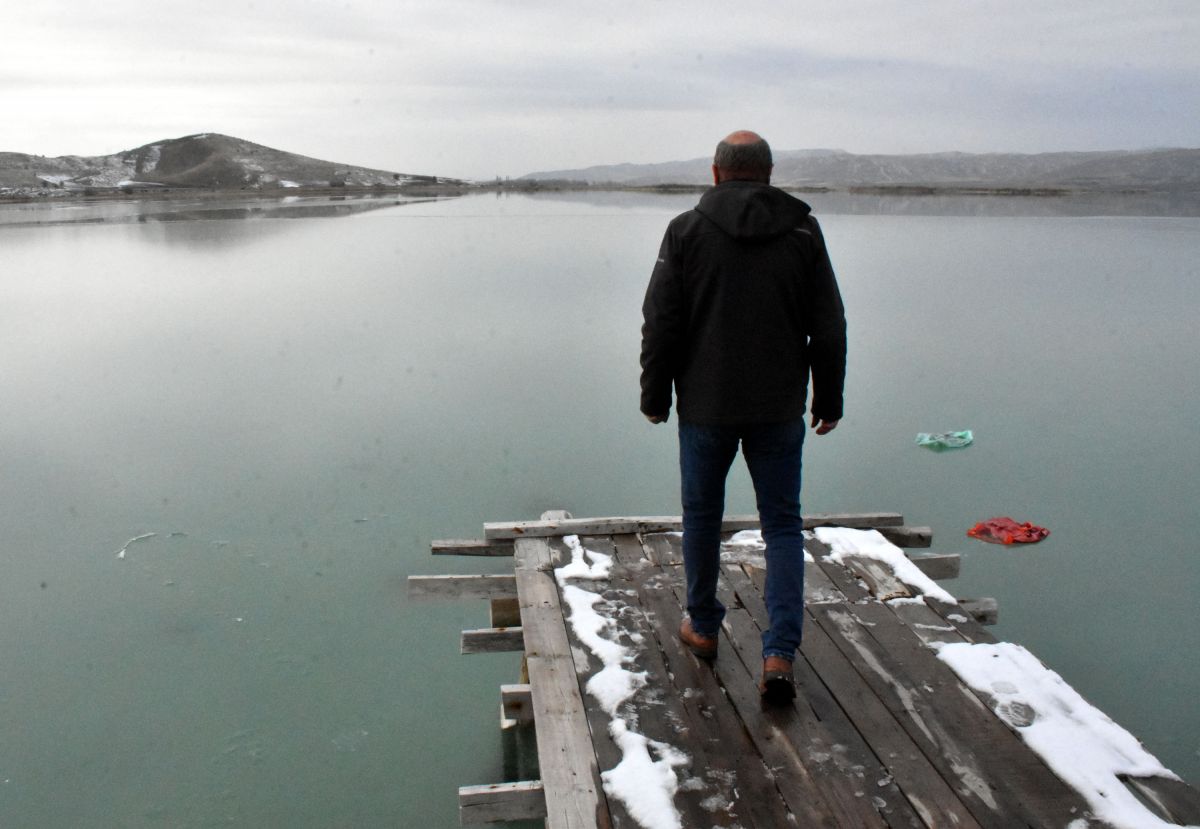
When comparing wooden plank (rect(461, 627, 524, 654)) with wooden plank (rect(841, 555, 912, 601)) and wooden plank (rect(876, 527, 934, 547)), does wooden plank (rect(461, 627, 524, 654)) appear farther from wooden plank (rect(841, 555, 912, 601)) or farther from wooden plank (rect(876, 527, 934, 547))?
wooden plank (rect(876, 527, 934, 547))

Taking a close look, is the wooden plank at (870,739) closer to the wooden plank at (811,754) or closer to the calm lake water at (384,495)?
the wooden plank at (811,754)

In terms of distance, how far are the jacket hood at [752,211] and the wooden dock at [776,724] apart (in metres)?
1.48

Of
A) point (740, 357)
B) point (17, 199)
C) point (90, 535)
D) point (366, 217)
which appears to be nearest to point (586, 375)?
point (90, 535)

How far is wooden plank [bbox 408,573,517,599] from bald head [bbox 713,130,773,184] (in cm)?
219

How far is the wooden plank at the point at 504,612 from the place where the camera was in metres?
4.79

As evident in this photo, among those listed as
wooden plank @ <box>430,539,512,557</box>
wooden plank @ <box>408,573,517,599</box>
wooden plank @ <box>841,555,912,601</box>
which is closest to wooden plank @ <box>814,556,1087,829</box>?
wooden plank @ <box>841,555,912,601</box>

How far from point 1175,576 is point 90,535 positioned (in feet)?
21.7

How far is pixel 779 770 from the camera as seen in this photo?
9.16 feet

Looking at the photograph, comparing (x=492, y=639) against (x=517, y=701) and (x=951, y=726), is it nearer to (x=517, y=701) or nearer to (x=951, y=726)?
(x=517, y=701)

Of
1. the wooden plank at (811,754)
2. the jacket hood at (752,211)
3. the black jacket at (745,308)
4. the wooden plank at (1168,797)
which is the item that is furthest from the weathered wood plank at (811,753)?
the jacket hood at (752,211)

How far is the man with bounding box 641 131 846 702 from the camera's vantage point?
291 centimetres

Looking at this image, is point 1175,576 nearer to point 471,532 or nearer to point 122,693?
point 471,532

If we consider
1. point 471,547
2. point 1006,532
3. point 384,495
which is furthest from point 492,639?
point 1006,532

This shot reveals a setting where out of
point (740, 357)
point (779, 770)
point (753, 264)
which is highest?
point (753, 264)
